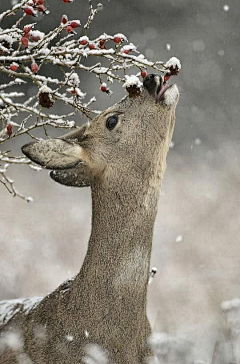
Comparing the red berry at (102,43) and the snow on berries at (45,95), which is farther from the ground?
the red berry at (102,43)

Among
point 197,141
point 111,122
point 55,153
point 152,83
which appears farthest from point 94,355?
point 197,141

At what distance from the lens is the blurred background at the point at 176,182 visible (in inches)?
331

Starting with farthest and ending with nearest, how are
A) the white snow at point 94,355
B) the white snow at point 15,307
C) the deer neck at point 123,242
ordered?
the white snow at point 15,307 → the deer neck at point 123,242 → the white snow at point 94,355

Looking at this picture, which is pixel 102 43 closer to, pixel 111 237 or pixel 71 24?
pixel 71 24

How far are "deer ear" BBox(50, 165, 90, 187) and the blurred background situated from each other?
3849mm

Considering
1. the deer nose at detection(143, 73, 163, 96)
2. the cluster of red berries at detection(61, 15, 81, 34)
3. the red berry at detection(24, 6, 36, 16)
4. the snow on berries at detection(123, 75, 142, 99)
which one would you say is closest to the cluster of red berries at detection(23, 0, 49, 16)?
the red berry at detection(24, 6, 36, 16)

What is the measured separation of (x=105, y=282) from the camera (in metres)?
3.33

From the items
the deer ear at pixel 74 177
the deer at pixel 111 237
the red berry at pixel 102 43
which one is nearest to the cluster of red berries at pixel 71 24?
the red berry at pixel 102 43

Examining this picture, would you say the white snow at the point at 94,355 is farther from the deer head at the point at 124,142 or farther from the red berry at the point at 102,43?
the red berry at the point at 102,43

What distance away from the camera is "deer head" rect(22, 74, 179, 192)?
11.1ft

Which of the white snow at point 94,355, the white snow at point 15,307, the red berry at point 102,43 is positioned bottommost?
the white snow at point 94,355

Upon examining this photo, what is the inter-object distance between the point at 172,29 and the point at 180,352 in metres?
8.40

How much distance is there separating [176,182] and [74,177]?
6503 millimetres

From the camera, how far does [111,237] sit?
11.1 feet
